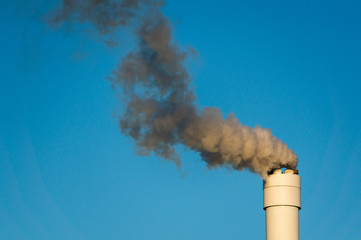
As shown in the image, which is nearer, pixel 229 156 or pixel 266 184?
pixel 266 184

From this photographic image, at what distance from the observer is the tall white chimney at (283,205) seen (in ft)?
58.3

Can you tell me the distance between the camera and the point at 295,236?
58.6 ft

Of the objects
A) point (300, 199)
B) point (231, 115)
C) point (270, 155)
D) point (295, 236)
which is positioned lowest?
point (295, 236)

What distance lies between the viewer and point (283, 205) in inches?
708

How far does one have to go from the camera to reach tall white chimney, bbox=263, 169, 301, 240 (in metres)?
17.8

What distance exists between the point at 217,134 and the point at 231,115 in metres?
0.87

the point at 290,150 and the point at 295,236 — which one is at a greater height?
the point at 290,150

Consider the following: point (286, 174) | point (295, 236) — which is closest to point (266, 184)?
point (286, 174)

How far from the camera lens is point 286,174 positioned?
18.5 meters

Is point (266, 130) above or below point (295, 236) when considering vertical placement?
above

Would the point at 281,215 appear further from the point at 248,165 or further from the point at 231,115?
the point at 231,115

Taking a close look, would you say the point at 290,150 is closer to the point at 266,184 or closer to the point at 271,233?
the point at 266,184

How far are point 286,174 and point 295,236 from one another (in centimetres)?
200

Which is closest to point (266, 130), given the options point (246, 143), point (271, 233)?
point (246, 143)
